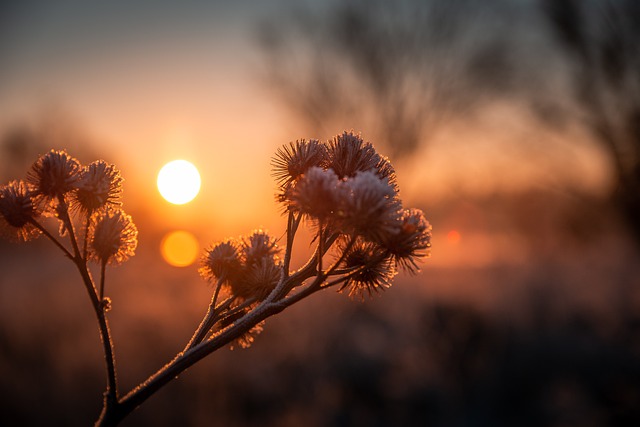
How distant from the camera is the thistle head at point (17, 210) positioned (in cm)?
188

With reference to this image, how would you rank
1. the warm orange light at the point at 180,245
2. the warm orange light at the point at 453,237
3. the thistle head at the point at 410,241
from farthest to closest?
the warm orange light at the point at 453,237 < the warm orange light at the point at 180,245 < the thistle head at the point at 410,241

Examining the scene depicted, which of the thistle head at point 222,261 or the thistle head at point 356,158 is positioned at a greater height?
the thistle head at point 356,158

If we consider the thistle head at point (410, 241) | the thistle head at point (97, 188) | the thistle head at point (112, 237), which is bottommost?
the thistle head at point (112, 237)

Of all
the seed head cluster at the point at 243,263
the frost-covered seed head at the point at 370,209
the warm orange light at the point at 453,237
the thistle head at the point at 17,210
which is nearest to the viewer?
the frost-covered seed head at the point at 370,209

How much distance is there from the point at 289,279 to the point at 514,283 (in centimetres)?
1448

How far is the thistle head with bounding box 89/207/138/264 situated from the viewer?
6.25 feet

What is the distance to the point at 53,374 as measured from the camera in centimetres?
888

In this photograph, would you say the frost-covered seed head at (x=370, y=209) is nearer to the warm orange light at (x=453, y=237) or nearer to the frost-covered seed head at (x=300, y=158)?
the frost-covered seed head at (x=300, y=158)

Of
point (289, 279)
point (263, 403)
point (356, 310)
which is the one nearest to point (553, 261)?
point (356, 310)

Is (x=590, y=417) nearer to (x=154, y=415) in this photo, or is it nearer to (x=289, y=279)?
(x=154, y=415)

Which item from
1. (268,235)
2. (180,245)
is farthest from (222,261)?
(180,245)

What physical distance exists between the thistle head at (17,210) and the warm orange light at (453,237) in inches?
1535

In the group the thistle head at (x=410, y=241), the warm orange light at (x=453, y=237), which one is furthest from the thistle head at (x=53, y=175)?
the warm orange light at (x=453, y=237)

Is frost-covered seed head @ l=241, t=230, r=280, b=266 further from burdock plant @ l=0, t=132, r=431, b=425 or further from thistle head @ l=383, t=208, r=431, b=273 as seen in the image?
thistle head @ l=383, t=208, r=431, b=273
